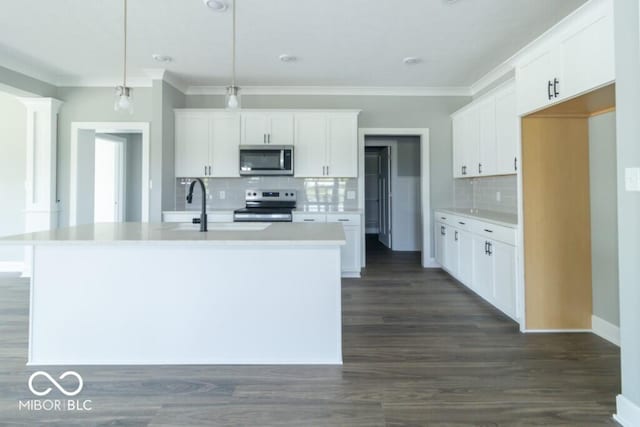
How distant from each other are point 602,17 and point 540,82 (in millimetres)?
602

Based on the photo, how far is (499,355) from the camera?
2.49m

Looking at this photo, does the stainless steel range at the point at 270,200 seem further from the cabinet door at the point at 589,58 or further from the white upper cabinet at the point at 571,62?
the cabinet door at the point at 589,58

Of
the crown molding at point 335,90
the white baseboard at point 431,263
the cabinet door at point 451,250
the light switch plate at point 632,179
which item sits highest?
the crown molding at point 335,90

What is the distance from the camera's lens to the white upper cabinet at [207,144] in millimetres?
4957

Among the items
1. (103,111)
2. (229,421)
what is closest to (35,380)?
(229,421)

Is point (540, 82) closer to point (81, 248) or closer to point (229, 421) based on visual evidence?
point (229, 421)

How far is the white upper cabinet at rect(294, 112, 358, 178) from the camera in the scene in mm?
4969

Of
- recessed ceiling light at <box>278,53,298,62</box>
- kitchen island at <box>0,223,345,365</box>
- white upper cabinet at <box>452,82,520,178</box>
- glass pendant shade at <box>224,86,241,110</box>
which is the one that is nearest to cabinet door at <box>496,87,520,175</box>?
white upper cabinet at <box>452,82,520,178</box>

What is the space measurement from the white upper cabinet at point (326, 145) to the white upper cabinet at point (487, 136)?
146 centimetres

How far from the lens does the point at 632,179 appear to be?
167 cm

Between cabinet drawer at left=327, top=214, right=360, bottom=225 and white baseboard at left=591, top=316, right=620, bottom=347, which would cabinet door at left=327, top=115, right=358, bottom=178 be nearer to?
cabinet drawer at left=327, top=214, right=360, bottom=225

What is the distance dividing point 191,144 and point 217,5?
2380 mm

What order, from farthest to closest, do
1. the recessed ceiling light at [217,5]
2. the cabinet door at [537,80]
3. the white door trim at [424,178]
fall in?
the white door trim at [424,178], the recessed ceiling light at [217,5], the cabinet door at [537,80]

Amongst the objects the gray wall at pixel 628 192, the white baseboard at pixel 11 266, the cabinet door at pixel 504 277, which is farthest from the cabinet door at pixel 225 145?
the gray wall at pixel 628 192
